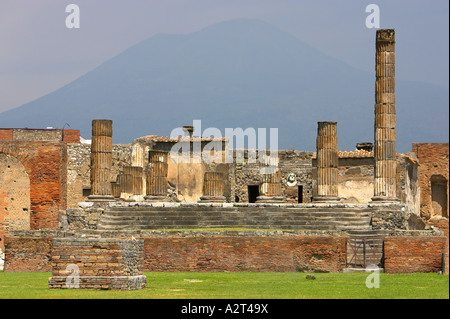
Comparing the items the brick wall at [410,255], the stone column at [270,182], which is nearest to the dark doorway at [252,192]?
the stone column at [270,182]

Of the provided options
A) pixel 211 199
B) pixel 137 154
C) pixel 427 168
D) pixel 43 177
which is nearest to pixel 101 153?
pixel 43 177

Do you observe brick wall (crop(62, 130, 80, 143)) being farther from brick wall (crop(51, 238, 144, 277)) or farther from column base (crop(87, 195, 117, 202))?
brick wall (crop(51, 238, 144, 277))

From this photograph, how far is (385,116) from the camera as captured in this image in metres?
35.7

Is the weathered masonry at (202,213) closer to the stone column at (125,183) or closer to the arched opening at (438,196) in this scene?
the stone column at (125,183)

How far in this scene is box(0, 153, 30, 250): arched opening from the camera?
154 feet

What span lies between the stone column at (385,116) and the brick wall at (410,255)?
342 inches

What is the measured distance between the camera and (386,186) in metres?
35.4

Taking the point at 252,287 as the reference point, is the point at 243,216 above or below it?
above

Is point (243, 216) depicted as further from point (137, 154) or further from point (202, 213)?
point (137, 154)

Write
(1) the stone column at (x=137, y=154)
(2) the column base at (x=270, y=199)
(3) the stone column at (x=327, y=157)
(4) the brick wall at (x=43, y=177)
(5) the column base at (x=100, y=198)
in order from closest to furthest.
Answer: (5) the column base at (x=100, y=198) < (4) the brick wall at (x=43, y=177) < (2) the column base at (x=270, y=199) < (3) the stone column at (x=327, y=157) < (1) the stone column at (x=137, y=154)

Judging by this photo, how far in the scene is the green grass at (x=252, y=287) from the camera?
19297mm

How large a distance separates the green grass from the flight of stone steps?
475 cm

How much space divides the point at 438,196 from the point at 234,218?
976 inches
